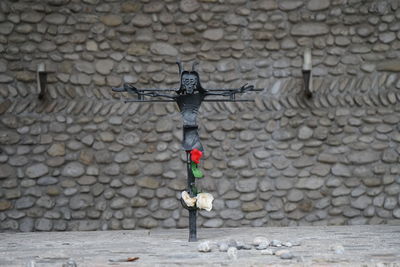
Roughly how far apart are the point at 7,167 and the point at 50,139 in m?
0.47

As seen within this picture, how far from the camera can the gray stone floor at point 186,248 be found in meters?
3.77

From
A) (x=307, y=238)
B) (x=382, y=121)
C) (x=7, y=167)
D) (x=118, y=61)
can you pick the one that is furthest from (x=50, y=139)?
(x=382, y=121)

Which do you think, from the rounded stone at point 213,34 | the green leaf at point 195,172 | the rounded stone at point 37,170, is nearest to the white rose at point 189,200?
the green leaf at point 195,172

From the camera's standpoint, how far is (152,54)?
6.46 m

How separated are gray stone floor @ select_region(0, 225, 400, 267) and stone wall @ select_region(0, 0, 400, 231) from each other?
102 centimetres

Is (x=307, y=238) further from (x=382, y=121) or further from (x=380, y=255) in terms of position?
(x=382, y=121)

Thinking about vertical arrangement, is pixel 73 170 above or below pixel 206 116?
below

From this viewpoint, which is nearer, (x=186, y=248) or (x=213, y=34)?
(x=186, y=248)

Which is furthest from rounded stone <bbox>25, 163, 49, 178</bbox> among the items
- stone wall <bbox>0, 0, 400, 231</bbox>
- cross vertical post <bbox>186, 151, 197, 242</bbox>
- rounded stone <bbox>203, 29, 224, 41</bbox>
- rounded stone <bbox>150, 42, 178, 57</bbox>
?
cross vertical post <bbox>186, 151, 197, 242</bbox>

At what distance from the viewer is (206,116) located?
21.1 ft

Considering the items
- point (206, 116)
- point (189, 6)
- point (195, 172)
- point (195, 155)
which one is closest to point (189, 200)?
point (195, 172)

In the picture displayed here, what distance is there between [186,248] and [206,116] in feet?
7.68

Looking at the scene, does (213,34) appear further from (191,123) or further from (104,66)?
(191,123)

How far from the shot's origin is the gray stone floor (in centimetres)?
377
